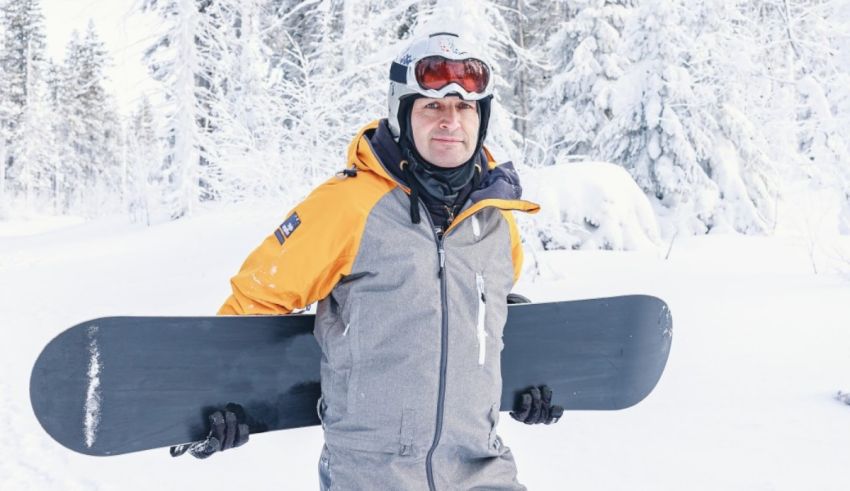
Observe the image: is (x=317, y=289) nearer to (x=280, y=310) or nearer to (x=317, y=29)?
(x=280, y=310)

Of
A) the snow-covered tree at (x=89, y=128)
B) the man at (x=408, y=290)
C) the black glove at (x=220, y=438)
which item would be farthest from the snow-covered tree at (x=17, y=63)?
the man at (x=408, y=290)

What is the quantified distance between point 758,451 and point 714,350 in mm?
1691

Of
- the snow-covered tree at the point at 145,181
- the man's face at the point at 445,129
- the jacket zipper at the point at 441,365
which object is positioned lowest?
the snow-covered tree at the point at 145,181

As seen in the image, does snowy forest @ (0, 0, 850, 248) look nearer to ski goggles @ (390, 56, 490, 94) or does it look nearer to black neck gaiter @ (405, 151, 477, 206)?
ski goggles @ (390, 56, 490, 94)

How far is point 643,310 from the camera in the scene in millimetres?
3232

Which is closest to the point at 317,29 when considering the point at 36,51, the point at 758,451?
the point at 758,451

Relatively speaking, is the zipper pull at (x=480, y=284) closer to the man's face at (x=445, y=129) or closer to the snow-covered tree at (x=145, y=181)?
the man's face at (x=445, y=129)

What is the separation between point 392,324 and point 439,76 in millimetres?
868

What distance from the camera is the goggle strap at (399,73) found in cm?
233

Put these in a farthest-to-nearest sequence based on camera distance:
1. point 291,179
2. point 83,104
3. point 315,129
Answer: point 83,104 < point 291,179 < point 315,129

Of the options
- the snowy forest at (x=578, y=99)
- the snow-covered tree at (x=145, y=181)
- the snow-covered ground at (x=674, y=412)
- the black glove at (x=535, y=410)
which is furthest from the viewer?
the snow-covered tree at (x=145, y=181)

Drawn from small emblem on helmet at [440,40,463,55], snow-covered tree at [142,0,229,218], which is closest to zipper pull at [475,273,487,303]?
small emblem on helmet at [440,40,463,55]

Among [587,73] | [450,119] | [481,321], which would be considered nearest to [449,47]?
[450,119]

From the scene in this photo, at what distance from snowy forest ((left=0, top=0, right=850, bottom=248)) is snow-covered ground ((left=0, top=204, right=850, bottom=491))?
54.9 inches
